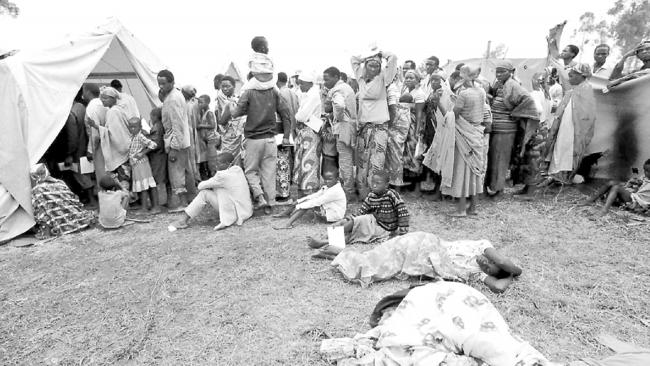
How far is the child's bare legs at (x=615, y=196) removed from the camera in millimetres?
5242

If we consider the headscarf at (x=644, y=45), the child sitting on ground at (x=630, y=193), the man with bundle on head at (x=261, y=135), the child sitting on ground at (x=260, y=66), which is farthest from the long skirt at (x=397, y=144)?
the headscarf at (x=644, y=45)

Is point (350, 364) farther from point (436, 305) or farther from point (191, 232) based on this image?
point (191, 232)

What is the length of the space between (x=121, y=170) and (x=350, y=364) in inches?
187

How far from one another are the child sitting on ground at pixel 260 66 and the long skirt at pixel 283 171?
41.6 inches

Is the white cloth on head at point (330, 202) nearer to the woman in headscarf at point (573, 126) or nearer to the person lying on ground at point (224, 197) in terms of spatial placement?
the person lying on ground at point (224, 197)

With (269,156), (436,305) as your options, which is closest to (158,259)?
(269,156)

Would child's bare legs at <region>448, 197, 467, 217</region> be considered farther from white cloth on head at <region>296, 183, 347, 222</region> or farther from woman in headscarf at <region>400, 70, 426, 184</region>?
white cloth on head at <region>296, 183, 347, 222</region>

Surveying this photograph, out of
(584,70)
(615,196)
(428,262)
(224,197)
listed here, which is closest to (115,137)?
(224,197)

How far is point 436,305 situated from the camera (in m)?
2.19

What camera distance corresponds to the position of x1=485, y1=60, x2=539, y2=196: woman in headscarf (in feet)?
18.2

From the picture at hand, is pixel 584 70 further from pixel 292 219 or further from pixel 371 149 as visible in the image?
pixel 292 219

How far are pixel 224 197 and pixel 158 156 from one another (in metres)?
1.33

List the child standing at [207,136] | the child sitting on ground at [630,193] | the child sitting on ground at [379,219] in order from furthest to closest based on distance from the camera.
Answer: the child standing at [207,136] < the child sitting on ground at [630,193] < the child sitting on ground at [379,219]

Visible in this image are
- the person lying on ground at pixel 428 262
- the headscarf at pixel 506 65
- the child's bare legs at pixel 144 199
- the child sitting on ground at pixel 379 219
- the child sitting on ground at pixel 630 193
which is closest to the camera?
the person lying on ground at pixel 428 262
